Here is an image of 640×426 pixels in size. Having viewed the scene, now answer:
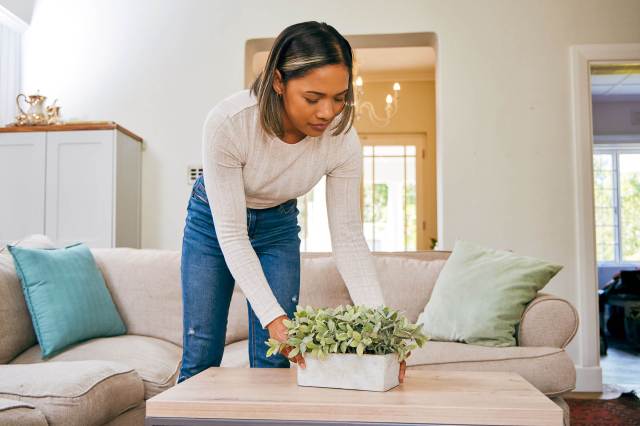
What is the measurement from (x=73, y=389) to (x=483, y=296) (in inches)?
59.0

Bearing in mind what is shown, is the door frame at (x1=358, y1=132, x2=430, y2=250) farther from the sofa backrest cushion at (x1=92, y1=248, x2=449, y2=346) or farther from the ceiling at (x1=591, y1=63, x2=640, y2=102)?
the sofa backrest cushion at (x1=92, y1=248, x2=449, y2=346)

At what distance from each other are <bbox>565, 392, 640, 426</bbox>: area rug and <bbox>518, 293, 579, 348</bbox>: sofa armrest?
91 centimetres

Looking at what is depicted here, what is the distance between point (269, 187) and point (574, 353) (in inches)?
123

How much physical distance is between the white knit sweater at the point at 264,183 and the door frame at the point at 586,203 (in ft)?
9.40

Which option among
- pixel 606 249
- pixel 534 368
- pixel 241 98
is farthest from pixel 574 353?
pixel 606 249

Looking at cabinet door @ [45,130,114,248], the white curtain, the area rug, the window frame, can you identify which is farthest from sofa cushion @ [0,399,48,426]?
the window frame

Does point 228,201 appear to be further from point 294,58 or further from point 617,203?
point 617,203

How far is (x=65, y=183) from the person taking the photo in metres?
4.12

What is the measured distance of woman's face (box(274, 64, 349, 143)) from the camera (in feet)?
4.31

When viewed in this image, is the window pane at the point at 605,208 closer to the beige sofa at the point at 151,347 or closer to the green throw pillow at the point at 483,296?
the beige sofa at the point at 151,347

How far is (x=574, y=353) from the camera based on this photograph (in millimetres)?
3959

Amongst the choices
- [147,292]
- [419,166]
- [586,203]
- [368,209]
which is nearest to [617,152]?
[419,166]

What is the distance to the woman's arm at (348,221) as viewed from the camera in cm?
152

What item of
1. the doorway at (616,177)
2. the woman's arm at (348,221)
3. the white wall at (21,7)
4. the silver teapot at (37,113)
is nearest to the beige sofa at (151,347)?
the woman's arm at (348,221)
